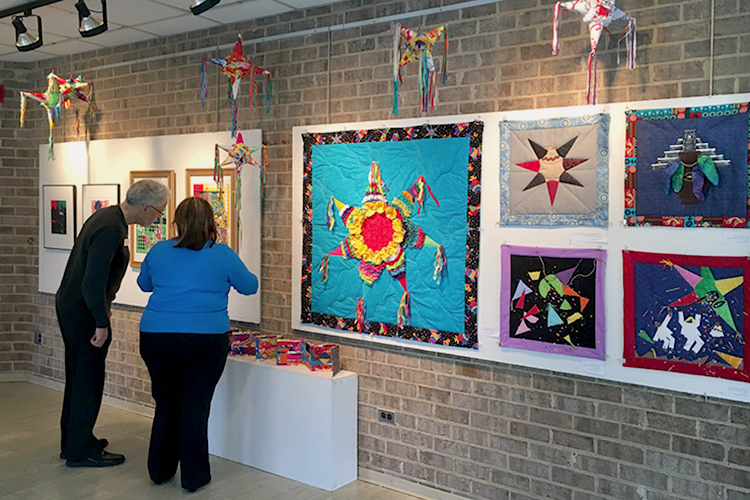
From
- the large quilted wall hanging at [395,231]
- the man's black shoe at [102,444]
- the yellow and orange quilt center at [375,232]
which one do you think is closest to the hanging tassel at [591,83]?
the large quilted wall hanging at [395,231]

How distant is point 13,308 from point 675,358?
550cm

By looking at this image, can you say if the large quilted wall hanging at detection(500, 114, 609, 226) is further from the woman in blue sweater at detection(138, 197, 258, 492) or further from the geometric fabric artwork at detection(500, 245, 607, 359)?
the woman in blue sweater at detection(138, 197, 258, 492)

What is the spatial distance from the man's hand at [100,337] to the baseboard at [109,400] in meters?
1.33

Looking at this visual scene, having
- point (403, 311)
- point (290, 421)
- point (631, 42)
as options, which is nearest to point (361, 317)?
point (403, 311)

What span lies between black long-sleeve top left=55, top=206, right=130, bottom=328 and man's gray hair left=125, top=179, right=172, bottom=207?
0.11 meters

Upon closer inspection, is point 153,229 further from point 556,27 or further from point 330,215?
point 556,27

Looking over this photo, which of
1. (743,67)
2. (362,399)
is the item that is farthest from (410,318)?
(743,67)

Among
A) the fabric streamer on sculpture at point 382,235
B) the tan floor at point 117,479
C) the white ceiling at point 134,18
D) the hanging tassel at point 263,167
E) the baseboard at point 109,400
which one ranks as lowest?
the tan floor at point 117,479

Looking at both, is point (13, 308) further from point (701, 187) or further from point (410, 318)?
point (701, 187)

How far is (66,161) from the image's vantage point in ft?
18.5

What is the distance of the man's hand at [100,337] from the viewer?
3799 millimetres

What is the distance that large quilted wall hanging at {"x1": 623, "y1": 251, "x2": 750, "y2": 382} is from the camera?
109 inches

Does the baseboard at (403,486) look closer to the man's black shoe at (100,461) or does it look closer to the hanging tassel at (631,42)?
the man's black shoe at (100,461)

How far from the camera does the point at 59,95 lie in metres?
5.32
